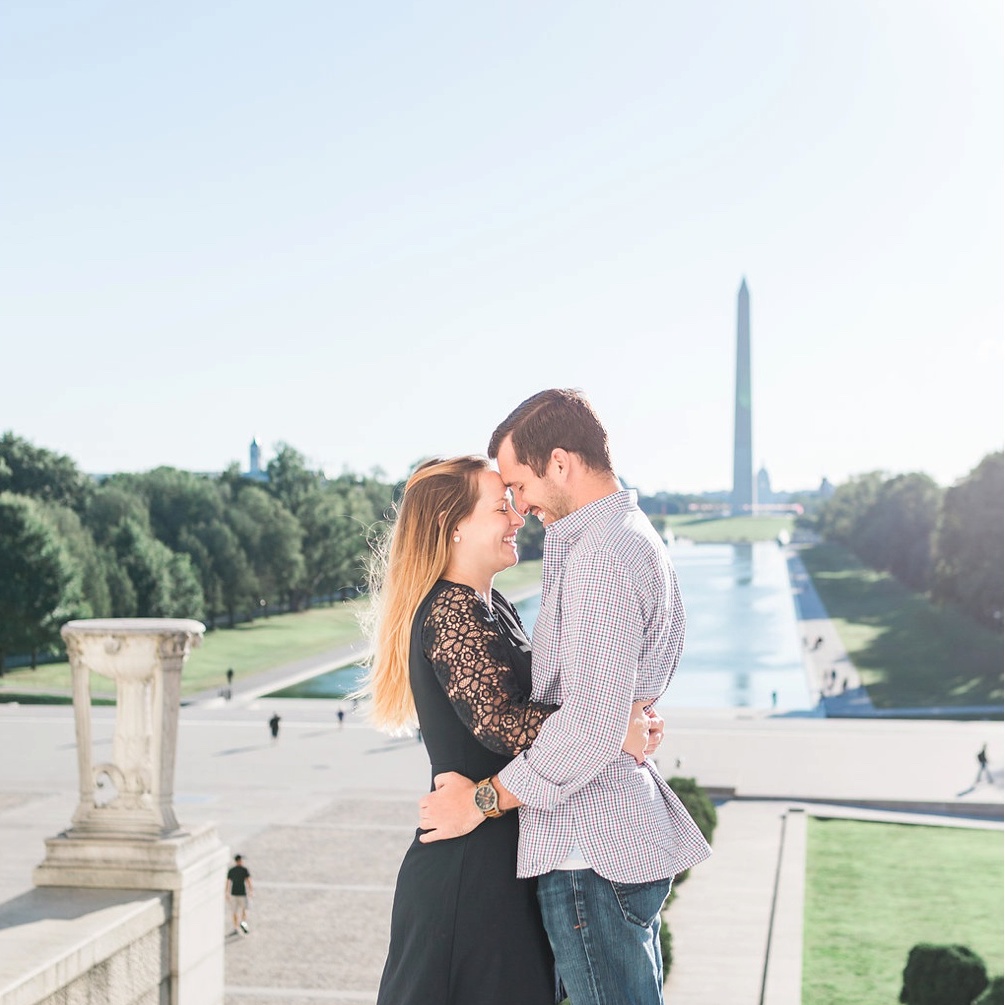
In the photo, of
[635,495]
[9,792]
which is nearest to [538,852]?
[635,495]

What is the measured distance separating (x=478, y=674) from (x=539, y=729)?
0.71 feet

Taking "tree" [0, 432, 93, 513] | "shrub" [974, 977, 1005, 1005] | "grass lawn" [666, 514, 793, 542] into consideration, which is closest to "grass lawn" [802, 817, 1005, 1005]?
"shrub" [974, 977, 1005, 1005]

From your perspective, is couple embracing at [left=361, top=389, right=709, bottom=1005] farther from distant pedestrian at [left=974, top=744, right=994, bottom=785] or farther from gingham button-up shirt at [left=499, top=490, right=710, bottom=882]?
distant pedestrian at [left=974, top=744, right=994, bottom=785]

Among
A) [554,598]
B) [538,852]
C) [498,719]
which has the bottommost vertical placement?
[538,852]

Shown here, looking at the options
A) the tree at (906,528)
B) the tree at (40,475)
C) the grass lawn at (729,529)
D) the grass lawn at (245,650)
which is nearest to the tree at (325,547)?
the grass lawn at (245,650)

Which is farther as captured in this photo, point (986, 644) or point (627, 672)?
point (986, 644)

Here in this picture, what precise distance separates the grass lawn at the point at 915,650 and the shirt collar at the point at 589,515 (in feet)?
118

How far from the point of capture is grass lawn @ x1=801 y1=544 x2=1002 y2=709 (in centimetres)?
3950

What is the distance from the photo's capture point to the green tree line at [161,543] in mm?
43156

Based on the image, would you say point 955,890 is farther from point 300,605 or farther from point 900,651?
point 300,605

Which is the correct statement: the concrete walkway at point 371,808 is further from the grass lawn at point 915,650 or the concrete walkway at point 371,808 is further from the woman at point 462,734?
the grass lawn at point 915,650

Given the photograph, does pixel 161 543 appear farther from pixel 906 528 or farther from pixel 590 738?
pixel 590 738

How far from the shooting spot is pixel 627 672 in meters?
3.13

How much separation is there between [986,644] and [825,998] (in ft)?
116
